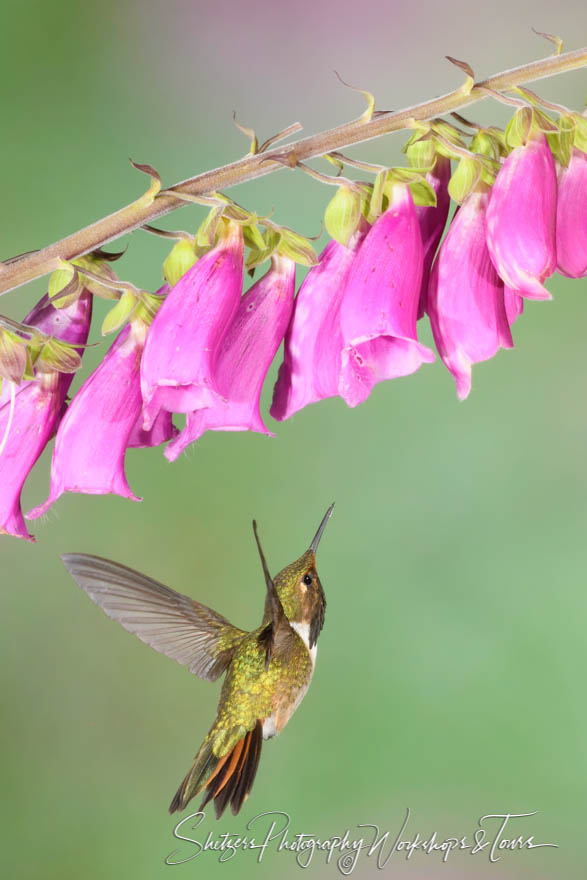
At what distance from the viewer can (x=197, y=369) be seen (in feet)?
1.82

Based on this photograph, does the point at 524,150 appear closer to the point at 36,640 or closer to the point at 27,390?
the point at 27,390

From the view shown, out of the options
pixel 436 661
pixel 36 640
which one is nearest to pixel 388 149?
pixel 436 661

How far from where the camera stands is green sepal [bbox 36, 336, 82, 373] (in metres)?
0.59

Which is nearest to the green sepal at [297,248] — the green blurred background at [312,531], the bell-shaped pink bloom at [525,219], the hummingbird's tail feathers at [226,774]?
the bell-shaped pink bloom at [525,219]

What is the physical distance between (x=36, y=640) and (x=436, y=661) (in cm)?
57

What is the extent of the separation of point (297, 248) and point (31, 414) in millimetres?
196

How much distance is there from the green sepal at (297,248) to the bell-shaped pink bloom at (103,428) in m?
0.10

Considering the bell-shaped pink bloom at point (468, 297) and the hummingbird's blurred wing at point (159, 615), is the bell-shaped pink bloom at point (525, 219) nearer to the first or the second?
the bell-shaped pink bloom at point (468, 297)

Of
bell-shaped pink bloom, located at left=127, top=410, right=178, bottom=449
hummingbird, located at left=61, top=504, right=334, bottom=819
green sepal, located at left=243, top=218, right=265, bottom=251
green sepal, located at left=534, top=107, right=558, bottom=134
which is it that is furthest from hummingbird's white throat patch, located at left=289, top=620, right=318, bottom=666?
green sepal, located at left=534, top=107, right=558, bottom=134

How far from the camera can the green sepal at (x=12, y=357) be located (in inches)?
22.4

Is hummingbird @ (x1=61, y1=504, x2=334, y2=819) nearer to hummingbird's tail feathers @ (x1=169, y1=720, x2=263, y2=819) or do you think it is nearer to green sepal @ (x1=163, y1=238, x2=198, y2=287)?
hummingbird's tail feathers @ (x1=169, y1=720, x2=263, y2=819)

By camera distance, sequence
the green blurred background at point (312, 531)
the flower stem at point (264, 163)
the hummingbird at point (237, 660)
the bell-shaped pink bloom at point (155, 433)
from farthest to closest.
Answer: the green blurred background at point (312, 531) → the hummingbird at point (237, 660) → the bell-shaped pink bloom at point (155, 433) → the flower stem at point (264, 163)

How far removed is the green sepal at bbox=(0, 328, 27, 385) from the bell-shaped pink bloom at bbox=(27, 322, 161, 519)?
0.05 m

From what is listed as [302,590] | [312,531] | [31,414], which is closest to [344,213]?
[31,414]
